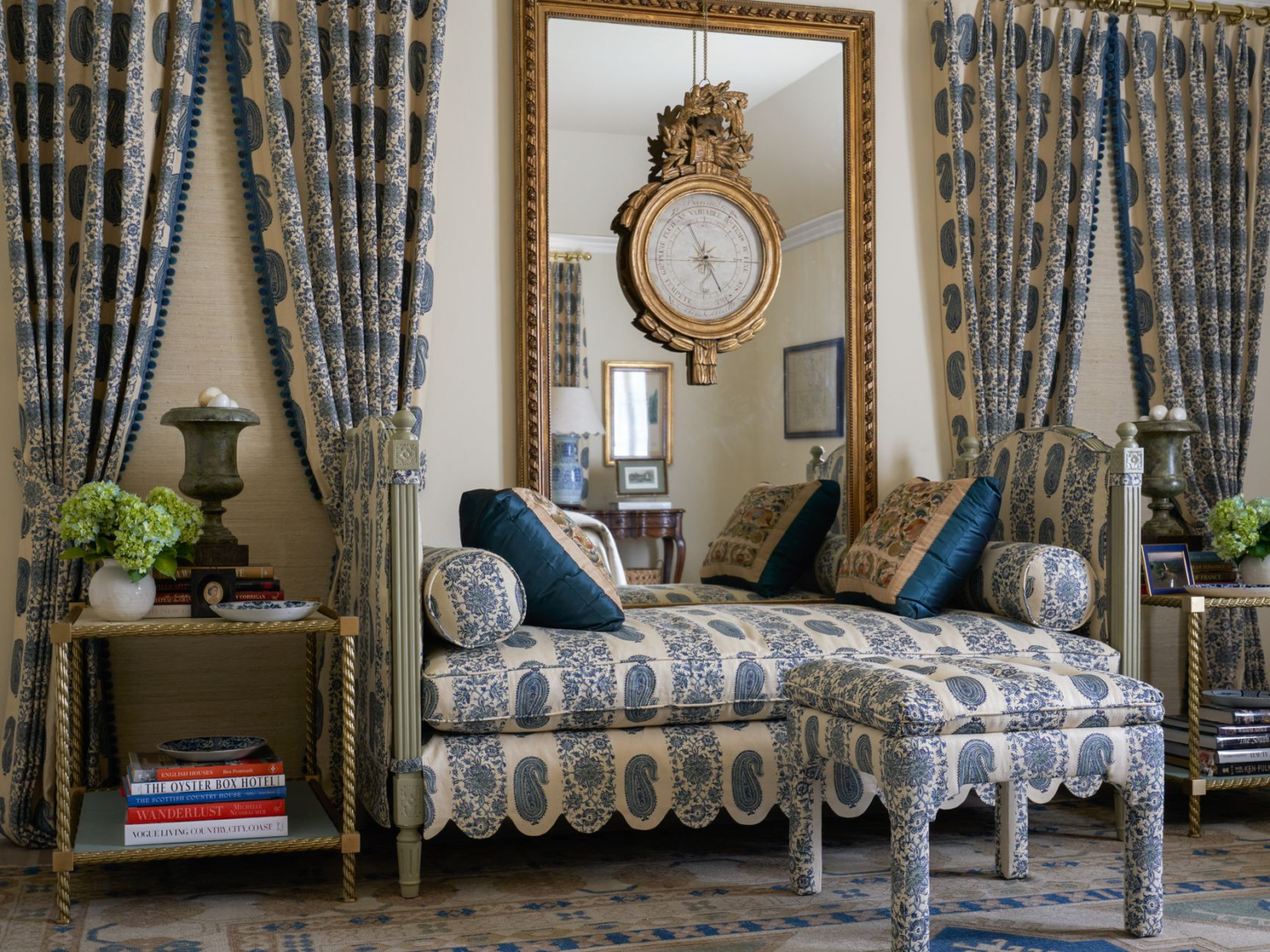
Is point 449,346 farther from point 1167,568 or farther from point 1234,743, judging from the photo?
point 1234,743

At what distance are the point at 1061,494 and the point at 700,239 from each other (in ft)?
4.10

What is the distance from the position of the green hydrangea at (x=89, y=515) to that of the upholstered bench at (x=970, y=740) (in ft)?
5.09

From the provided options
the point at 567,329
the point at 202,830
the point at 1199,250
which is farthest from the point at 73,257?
the point at 1199,250

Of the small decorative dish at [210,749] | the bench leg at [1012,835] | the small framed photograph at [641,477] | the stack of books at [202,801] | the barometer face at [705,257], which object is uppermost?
the barometer face at [705,257]

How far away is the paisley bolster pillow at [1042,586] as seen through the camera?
3.38 metres

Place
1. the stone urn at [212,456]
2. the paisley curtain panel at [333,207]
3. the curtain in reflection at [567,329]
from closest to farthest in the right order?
the stone urn at [212,456] → the paisley curtain panel at [333,207] → the curtain in reflection at [567,329]

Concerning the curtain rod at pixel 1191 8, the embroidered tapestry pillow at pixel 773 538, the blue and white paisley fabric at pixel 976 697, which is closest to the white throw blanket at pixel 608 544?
the embroidered tapestry pillow at pixel 773 538

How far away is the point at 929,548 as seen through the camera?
11.4ft

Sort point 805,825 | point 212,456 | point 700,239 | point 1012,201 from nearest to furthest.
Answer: point 805,825 → point 212,456 → point 700,239 → point 1012,201

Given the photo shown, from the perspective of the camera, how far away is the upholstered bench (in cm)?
237

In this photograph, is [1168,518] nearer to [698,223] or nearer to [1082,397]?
[1082,397]

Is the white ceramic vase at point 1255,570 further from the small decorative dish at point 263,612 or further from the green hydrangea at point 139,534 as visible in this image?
the green hydrangea at point 139,534

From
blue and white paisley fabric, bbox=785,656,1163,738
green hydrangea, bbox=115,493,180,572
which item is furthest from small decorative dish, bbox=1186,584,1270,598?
green hydrangea, bbox=115,493,180,572

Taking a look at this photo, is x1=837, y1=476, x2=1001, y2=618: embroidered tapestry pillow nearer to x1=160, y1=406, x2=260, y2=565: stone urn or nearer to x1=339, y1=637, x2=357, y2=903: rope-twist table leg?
x1=339, y1=637, x2=357, y2=903: rope-twist table leg
